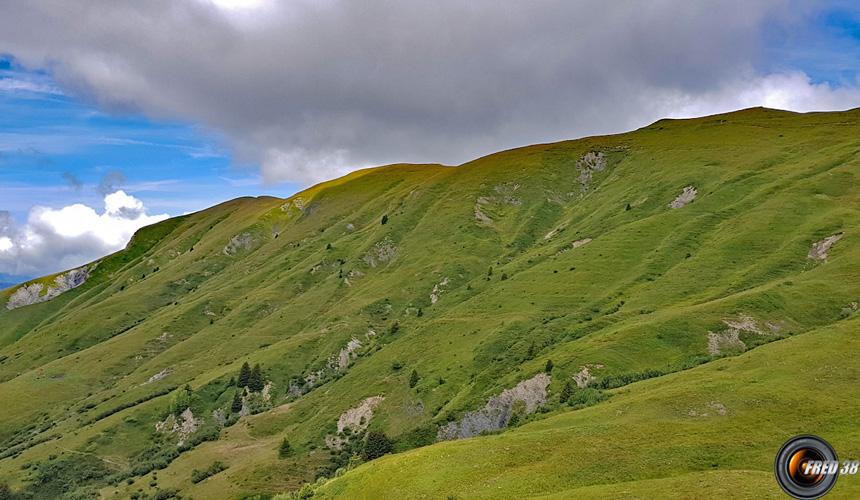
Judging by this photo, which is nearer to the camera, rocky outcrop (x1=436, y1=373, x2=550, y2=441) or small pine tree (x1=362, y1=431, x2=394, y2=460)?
rocky outcrop (x1=436, y1=373, x2=550, y2=441)

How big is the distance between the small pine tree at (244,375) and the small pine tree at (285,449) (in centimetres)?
3651

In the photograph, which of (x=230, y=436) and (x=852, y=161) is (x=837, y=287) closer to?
(x=852, y=161)

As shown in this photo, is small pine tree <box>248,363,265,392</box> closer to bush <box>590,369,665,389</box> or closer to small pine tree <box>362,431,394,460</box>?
small pine tree <box>362,431,394,460</box>

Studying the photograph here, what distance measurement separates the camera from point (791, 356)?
62781 mm

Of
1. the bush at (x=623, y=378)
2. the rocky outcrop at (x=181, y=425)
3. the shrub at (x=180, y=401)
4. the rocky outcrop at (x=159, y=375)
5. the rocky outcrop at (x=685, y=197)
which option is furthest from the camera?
the rocky outcrop at (x=159, y=375)

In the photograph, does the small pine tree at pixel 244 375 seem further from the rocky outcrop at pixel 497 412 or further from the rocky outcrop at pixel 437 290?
the rocky outcrop at pixel 497 412

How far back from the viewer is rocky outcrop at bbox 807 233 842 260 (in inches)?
4220

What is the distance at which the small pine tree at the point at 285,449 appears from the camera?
107m

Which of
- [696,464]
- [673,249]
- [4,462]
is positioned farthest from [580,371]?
[4,462]

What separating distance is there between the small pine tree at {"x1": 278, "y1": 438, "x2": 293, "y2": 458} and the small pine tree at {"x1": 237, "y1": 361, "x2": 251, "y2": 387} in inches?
1437

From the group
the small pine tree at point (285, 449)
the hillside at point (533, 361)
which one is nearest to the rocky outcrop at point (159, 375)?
the hillside at point (533, 361)

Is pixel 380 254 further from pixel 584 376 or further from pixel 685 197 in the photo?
pixel 584 376

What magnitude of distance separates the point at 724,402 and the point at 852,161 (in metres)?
119

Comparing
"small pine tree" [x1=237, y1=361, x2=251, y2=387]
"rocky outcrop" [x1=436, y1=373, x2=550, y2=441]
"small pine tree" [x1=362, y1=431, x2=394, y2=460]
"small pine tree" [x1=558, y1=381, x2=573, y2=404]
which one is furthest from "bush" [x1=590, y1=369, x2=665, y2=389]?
"small pine tree" [x1=237, y1=361, x2=251, y2=387]
